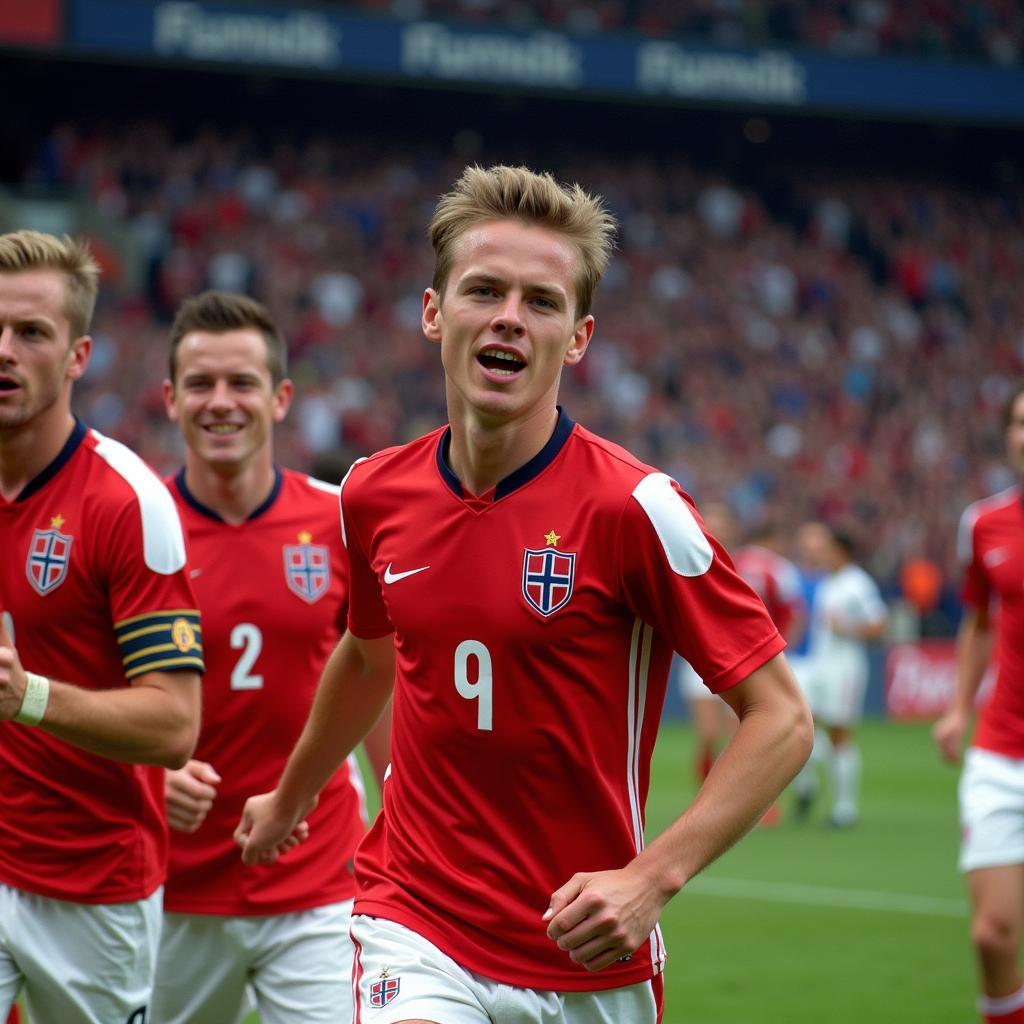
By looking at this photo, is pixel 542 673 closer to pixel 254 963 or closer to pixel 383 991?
pixel 383 991

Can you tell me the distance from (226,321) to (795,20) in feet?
96.4

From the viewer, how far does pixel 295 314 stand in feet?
87.5

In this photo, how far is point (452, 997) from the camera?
3.72 m

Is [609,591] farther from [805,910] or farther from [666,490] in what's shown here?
[805,910]

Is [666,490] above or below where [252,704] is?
above

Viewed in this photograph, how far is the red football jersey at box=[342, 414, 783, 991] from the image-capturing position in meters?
3.72

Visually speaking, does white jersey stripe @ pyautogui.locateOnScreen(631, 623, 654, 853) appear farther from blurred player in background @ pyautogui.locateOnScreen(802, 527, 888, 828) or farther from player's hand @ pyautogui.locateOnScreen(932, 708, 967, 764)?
blurred player in background @ pyautogui.locateOnScreen(802, 527, 888, 828)

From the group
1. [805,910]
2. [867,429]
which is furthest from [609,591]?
[867,429]

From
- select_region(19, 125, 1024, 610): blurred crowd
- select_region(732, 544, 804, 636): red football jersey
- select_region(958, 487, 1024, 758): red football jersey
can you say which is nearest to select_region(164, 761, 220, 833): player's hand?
select_region(958, 487, 1024, 758): red football jersey

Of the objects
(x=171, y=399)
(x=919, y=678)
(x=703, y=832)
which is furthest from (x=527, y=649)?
(x=919, y=678)

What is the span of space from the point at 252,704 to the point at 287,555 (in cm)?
51

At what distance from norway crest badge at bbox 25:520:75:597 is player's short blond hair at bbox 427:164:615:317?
4.04 ft

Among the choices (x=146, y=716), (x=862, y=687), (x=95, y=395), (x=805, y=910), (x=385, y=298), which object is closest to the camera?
(x=146, y=716)

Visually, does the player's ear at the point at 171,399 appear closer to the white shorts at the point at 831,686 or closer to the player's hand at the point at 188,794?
the player's hand at the point at 188,794
